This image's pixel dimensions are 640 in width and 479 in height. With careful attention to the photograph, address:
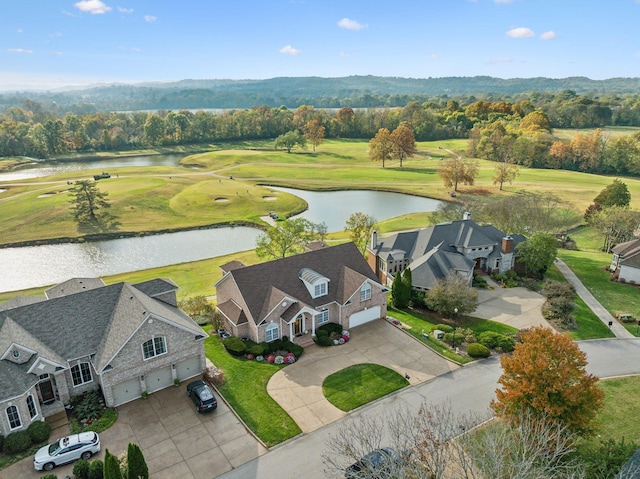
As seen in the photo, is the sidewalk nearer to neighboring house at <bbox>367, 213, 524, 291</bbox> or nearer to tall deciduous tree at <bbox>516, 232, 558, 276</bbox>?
tall deciduous tree at <bbox>516, 232, 558, 276</bbox>

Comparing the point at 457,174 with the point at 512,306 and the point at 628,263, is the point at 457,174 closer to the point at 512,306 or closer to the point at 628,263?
the point at 628,263

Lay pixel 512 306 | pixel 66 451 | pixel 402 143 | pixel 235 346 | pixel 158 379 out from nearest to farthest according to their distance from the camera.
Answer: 1. pixel 66 451
2. pixel 158 379
3. pixel 235 346
4. pixel 512 306
5. pixel 402 143

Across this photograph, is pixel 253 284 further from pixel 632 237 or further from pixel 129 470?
pixel 632 237

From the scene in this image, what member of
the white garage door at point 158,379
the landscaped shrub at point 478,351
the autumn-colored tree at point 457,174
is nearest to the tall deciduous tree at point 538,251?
the landscaped shrub at point 478,351

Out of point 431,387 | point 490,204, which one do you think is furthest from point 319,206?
point 431,387

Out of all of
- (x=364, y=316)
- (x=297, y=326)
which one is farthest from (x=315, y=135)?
(x=297, y=326)

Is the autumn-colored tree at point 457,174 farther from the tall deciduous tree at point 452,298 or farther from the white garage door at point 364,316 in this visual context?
the white garage door at point 364,316

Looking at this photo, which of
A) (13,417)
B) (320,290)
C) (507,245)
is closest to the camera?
(13,417)
